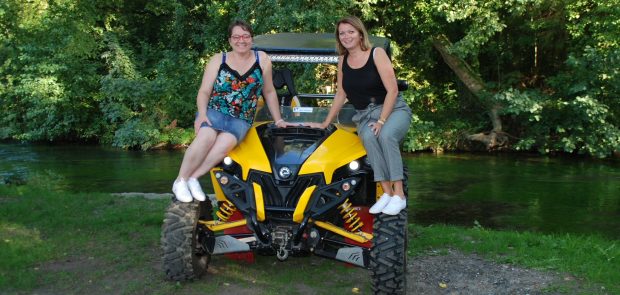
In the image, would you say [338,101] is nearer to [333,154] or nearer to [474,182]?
[333,154]

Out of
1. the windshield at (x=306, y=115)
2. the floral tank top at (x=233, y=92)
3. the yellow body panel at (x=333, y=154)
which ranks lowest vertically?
the yellow body panel at (x=333, y=154)

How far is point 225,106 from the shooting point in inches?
202

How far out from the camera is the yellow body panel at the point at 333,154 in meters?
4.64

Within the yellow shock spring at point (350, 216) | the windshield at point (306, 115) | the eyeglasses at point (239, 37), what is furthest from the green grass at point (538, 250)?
the eyeglasses at point (239, 37)

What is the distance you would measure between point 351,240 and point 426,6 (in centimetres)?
1557

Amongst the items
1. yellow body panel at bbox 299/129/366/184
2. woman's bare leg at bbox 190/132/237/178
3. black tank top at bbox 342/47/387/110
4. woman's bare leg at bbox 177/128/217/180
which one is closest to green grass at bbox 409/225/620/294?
yellow body panel at bbox 299/129/366/184

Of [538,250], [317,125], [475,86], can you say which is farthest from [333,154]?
[475,86]

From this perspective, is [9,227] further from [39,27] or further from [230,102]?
[39,27]

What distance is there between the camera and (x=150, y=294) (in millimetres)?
4832

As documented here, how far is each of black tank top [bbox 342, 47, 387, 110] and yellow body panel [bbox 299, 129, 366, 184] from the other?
0.30 metres

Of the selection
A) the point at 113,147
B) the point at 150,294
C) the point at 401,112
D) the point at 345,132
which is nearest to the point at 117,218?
the point at 150,294

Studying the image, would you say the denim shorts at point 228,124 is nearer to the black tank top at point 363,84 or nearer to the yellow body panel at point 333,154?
the yellow body panel at point 333,154

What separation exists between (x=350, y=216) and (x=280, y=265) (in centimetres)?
112

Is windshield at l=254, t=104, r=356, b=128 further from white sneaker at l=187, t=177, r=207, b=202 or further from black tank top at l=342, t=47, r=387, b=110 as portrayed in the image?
white sneaker at l=187, t=177, r=207, b=202
